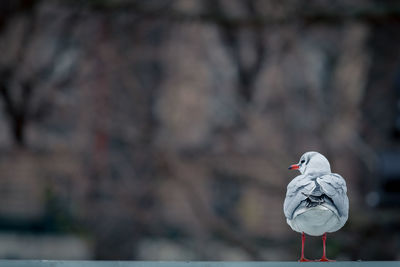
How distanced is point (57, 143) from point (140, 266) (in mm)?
4301

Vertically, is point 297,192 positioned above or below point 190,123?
below

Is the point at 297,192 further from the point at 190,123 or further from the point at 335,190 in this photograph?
the point at 190,123

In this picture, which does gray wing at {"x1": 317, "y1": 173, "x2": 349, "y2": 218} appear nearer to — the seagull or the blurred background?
the seagull

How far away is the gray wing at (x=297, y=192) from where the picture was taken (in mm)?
1351

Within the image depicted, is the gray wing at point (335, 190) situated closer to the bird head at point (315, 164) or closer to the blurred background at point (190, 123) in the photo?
the bird head at point (315, 164)

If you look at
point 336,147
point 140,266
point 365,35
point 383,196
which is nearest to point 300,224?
point 140,266

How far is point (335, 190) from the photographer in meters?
1.36

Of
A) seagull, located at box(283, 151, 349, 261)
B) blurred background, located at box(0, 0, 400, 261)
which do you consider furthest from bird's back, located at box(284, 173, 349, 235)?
blurred background, located at box(0, 0, 400, 261)

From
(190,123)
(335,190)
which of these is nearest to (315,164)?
(335,190)

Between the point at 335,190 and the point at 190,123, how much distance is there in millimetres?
4122

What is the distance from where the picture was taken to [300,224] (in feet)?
4.55

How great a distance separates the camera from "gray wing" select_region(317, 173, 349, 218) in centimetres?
135

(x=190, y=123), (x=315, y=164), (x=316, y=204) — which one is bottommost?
(x=316, y=204)

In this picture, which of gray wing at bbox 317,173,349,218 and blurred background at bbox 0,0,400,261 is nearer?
gray wing at bbox 317,173,349,218
